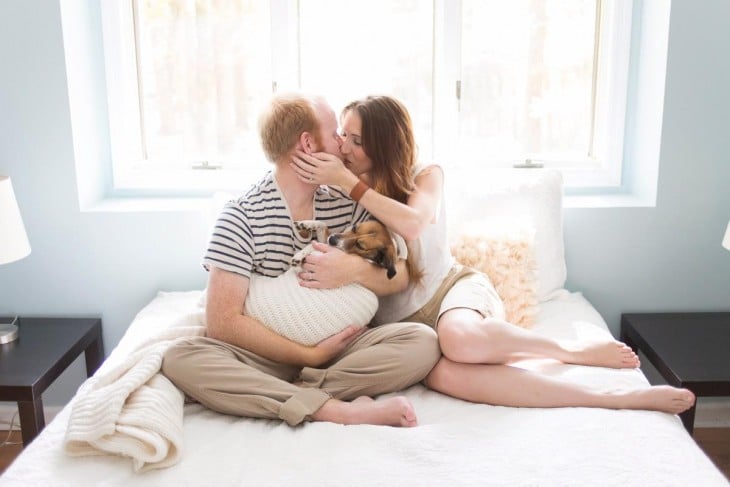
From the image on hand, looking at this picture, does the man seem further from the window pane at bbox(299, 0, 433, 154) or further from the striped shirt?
the window pane at bbox(299, 0, 433, 154)

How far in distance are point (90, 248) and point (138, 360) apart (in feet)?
2.88

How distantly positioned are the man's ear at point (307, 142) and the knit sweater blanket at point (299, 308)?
33 cm

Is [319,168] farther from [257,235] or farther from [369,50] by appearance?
[369,50]

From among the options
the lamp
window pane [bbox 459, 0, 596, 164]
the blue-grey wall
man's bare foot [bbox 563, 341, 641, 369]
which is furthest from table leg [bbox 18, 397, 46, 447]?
window pane [bbox 459, 0, 596, 164]

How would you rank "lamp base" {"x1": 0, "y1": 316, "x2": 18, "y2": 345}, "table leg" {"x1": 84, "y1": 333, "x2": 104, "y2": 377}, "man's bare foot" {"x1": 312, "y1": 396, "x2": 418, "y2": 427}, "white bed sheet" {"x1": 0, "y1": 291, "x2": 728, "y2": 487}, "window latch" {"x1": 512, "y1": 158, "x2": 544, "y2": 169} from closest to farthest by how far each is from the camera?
"white bed sheet" {"x1": 0, "y1": 291, "x2": 728, "y2": 487} < "man's bare foot" {"x1": 312, "y1": 396, "x2": 418, "y2": 427} < "lamp base" {"x1": 0, "y1": 316, "x2": 18, "y2": 345} < "table leg" {"x1": 84, "y1": 333, "x2": 104, "y2": 377} < "window latch" {"x1": 512, "y1": 158, "x2": 544, "y2": 169}

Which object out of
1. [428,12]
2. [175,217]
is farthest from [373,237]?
[428,12]

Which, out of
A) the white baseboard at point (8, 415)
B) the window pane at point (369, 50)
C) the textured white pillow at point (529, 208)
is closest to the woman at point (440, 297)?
the textured white pillow at point (529, 208)

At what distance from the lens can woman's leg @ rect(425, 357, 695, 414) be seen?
1704 mm

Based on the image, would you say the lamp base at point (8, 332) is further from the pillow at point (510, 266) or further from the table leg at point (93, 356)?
the pillow at point (510, 266)

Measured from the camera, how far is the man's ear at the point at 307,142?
76.1 inches

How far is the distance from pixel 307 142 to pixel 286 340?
527 mm

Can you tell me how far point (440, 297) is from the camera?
2.06 m

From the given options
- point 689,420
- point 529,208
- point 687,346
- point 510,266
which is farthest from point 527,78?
point 689,420

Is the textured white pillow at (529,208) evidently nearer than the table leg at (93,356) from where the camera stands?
Yes
